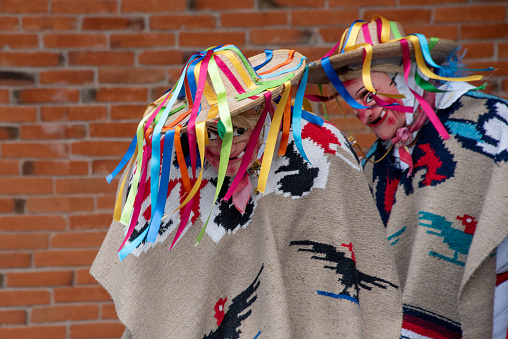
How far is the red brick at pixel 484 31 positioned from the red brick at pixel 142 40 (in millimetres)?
1462

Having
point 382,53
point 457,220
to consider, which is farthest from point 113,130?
point 457,220

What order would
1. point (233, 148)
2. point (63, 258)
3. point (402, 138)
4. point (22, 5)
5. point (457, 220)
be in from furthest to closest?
1. point (63, 258)
2. point (22, 5)
3. point (402, 138)
4. point (457, 220)
5. point (233, 148)

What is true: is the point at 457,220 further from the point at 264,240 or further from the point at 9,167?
the point at 9,167

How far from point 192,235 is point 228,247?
12cm

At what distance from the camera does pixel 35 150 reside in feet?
8.39

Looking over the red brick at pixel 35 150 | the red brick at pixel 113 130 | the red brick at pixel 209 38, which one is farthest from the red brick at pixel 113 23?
the red brick at pixel 35 150

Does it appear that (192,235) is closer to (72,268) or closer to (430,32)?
(72,268)

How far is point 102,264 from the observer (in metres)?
1.70

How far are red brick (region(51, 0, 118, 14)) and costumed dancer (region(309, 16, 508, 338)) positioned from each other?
1218mm

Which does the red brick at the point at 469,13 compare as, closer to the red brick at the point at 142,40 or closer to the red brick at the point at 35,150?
the red brick at the point at 142,40

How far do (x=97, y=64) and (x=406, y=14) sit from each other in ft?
5.15

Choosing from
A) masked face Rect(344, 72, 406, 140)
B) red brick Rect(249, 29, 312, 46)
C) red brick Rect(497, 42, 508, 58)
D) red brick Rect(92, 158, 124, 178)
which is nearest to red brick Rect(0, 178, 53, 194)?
red brick Rect(92, 158, 124, 178)

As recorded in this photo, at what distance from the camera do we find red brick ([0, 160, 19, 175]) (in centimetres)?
255

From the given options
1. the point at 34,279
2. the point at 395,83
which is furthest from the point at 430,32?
the point at 34,279
